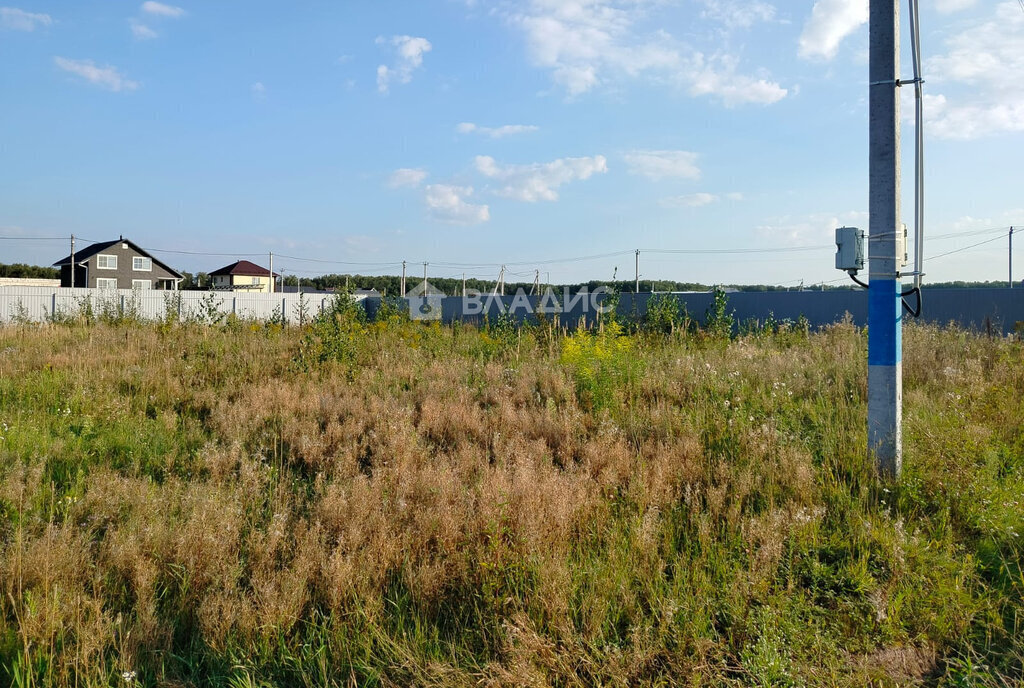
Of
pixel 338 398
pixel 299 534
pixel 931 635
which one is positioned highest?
pixel 338 398

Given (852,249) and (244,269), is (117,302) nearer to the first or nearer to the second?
(852,249)

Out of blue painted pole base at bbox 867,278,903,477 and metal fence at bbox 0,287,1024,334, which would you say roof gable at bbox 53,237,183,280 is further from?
blue painted pole base at bbox 867,278,903,477

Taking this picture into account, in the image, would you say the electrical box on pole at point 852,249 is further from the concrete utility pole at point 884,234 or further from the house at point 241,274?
the house at point 241,274

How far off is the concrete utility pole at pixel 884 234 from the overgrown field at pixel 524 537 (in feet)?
1.17

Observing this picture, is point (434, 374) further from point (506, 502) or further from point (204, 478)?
point (506, 502)

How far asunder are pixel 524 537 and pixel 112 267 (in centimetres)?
6375

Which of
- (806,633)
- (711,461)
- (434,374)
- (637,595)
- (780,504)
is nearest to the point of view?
(806,633)

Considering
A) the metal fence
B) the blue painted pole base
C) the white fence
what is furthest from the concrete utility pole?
the white fence

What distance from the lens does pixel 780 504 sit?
372cm

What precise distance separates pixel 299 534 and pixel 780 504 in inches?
110

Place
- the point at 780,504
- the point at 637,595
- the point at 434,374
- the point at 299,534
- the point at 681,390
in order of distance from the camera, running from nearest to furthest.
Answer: the point at 637,595
the point at 299,534
the point at 780,504
the point at 681,390
the point at 434,374

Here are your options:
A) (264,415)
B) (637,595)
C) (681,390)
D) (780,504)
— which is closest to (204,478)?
(264,415)

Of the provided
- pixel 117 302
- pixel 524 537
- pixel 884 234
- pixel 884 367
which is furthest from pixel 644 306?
pixel 117 302

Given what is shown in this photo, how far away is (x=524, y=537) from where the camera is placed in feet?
10.1
